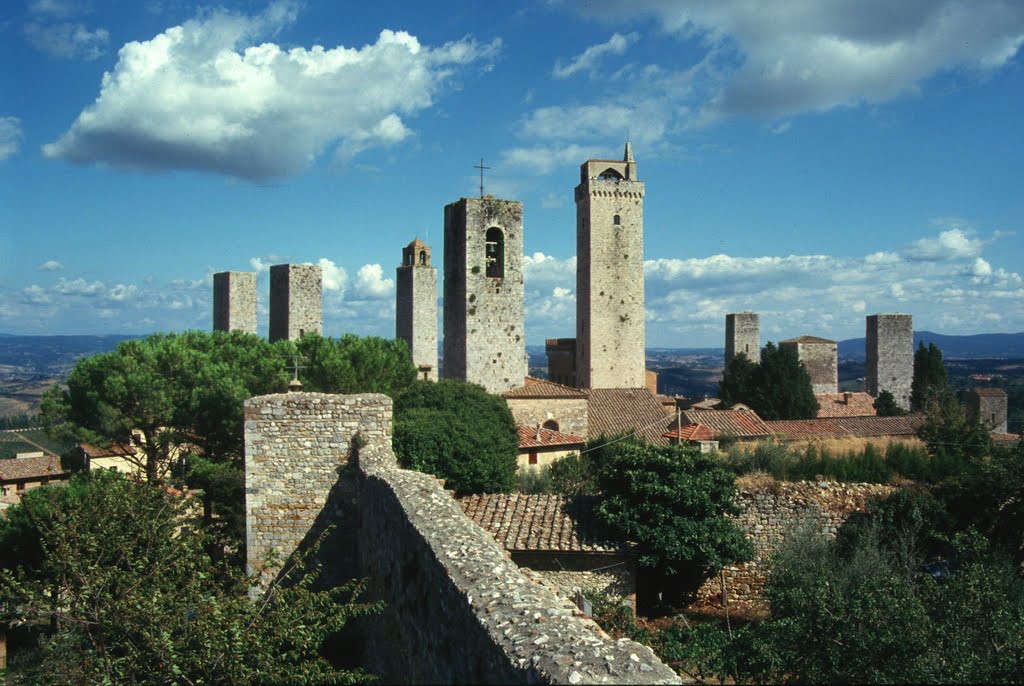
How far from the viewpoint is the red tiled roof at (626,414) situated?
30938 mm

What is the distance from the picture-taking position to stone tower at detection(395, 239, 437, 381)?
3766cm

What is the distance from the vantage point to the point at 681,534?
44.0 feet

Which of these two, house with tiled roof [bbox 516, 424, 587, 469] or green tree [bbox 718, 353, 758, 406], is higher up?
green tree [bbox 718, 353, 758, 406]

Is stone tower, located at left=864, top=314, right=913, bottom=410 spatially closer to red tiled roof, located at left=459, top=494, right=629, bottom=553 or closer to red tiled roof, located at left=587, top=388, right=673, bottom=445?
red tiled roof, located at left=587, top=388, right=673, bottom=445

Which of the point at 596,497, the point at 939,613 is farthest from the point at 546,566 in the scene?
the point at 939,613

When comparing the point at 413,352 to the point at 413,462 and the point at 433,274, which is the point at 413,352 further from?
the point at 413,462

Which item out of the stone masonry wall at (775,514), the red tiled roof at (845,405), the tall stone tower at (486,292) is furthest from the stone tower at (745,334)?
the stone masonry wall at (775,514)

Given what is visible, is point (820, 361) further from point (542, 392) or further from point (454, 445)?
point (454, 445)

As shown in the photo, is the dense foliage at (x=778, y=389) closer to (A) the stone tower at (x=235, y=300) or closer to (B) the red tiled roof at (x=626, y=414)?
(B) the red tiled roof at (x=626, y=414)

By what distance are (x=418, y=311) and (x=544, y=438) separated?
41.3 ft

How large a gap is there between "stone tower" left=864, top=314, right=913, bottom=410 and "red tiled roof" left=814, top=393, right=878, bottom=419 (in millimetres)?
6100

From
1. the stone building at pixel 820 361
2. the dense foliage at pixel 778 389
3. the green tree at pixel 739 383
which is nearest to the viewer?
the dense foliage at pixel 778 389

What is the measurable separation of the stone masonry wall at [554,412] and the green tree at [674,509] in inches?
643

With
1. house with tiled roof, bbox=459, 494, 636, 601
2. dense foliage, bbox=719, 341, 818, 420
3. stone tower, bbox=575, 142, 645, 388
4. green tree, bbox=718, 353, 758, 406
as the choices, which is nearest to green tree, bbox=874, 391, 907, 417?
dense foliage, bbox=719, 341, 818, 420
